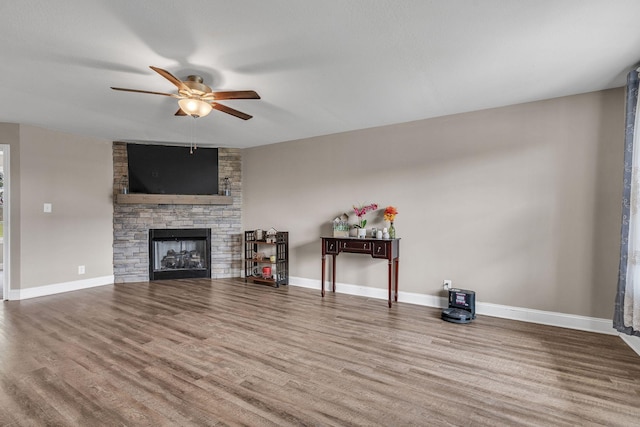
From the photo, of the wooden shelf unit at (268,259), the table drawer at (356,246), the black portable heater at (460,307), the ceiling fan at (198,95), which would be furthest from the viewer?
the wooden shelf unit at (268,259)

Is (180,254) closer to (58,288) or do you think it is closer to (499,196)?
(58,288)

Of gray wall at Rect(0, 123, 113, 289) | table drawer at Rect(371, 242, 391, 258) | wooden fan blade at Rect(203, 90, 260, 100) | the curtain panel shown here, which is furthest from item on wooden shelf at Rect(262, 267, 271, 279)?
the curtain panel

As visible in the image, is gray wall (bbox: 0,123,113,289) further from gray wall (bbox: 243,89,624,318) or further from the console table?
the console table

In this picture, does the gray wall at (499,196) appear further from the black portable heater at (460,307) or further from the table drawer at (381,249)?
the table drawer at (381,249)

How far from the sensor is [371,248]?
390 centimetres

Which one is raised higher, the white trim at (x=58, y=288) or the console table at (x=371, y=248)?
the console table at (x=371, y=248)

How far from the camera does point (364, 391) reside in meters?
2.01

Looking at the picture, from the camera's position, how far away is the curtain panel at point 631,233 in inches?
94.0

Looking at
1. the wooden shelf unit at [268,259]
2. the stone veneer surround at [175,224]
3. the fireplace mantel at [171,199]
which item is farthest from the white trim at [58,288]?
the wooden shelf unit at [268,259]

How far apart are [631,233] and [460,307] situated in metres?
1.66

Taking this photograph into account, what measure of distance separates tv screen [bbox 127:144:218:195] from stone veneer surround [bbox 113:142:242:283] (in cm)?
16

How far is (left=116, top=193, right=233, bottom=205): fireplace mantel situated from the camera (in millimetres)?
5070

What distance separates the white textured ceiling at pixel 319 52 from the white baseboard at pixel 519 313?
2.32 meters

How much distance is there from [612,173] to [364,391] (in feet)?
10.5
